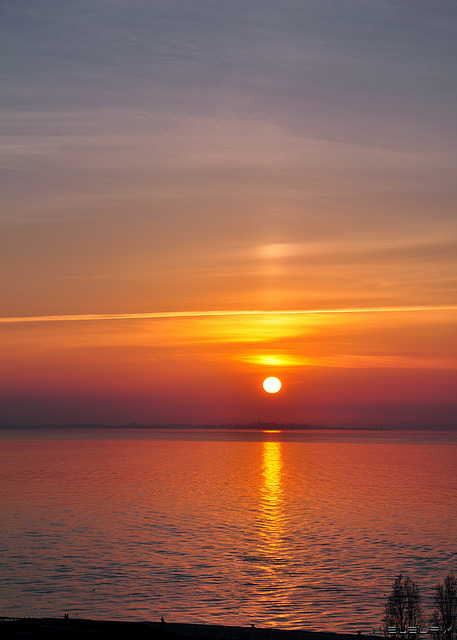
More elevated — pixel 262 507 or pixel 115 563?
pixel 262 507

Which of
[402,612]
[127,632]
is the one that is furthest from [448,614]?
[127,632]

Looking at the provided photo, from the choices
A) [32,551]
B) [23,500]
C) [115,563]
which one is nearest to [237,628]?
[115,563]

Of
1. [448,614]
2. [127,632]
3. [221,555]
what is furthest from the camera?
[221,555]

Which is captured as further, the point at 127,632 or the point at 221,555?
the point at 221,555

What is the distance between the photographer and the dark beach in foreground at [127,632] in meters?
52.7

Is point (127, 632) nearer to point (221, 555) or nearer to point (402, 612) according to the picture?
point (402, 612)

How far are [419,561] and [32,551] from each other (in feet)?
183

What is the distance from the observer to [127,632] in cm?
5453

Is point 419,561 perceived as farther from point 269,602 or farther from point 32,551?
point 32,551

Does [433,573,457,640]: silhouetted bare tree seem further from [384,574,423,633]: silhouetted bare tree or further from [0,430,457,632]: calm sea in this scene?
[0,430,457,632]: calm sea

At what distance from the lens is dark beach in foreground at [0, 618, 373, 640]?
5266 cm

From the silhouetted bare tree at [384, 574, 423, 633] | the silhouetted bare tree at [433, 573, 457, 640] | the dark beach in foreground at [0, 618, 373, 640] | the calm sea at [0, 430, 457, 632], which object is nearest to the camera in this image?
the dark beach in foreground at [0, 618, 373, 640]

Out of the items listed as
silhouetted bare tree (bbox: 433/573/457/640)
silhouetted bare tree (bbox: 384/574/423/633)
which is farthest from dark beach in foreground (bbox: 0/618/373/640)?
silhouetted bare tree (bbox: 433/573/457/640)

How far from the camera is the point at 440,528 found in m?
125
